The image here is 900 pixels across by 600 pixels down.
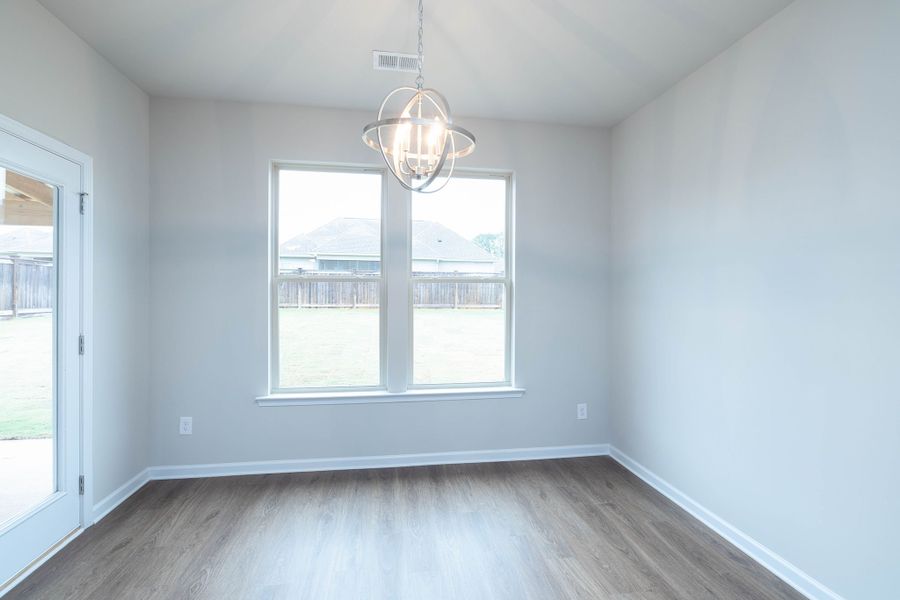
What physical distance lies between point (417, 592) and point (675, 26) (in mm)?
3103

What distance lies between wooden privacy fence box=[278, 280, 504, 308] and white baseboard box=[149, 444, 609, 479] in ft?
3.87

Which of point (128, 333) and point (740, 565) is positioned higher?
point (128, 333)

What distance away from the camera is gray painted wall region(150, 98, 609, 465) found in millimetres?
3031

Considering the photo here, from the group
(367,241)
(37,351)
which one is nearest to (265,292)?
(367,241)

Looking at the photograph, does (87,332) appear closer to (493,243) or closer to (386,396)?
(386,396)

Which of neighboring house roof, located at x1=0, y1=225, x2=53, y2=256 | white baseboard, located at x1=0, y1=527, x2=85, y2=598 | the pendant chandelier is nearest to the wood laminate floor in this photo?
white baseboard, located at x1=0, y1=527, x2=85, y2=598

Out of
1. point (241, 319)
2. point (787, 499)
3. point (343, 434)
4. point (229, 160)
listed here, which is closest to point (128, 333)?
point (241, 319)

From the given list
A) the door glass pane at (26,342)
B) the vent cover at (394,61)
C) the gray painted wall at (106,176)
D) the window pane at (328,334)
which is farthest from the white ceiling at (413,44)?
the window pane at (328,334)

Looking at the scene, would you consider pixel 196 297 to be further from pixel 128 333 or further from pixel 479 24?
pixel 479 24

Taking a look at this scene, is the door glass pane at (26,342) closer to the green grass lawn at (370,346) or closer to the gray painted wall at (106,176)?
the gray painted wall at (106,176)

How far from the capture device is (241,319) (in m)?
3.10

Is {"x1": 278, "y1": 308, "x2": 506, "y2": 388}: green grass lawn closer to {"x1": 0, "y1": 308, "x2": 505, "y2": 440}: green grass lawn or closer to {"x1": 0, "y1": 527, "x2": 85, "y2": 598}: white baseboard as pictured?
{"x1": 0, "y1": 308, "x2": 505, "y2": 440}: green grass lawn

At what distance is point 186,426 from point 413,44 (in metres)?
2.99

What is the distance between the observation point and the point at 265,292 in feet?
10.3
